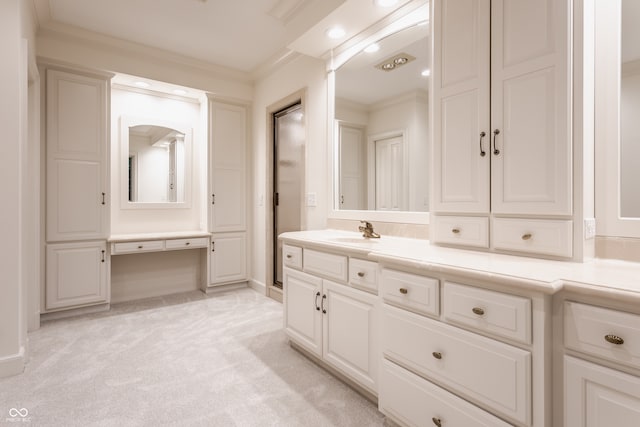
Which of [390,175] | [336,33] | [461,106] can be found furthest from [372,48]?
[461,106]

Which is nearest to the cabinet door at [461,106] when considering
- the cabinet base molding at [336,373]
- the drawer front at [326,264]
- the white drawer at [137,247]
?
the drawer front at [326,264]

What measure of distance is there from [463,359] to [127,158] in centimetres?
408

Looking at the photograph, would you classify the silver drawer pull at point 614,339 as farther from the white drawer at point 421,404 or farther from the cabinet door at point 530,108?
the cabinet door at point 530,108

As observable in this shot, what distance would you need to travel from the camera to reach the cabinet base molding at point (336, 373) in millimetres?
1883

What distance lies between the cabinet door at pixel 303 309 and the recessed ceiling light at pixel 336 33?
195 centimetres

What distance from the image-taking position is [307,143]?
3.35 metres

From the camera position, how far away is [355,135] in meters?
2.76

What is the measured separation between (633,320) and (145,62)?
439cm

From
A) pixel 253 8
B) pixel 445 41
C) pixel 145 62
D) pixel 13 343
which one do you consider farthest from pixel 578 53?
pixel 145 62

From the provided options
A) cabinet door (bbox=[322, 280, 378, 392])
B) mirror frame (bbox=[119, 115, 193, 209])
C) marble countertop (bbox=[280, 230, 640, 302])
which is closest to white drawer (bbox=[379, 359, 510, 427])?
cabinet door (bbox=[322, 280, 378, 392])

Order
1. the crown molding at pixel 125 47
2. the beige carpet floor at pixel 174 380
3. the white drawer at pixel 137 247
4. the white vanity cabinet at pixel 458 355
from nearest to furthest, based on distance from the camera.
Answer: the white vanity cabinet at pixel 458 355
the beige carpet floor at pixel 174 380
the crown molding at pixel 125 47
the white drawer at pixel 137 247

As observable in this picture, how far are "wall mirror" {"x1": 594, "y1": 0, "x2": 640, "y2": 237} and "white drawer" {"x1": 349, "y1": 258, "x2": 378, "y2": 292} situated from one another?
1.04 m

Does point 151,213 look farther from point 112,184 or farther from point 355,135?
point 355,135

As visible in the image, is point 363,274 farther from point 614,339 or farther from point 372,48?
point 372,48
